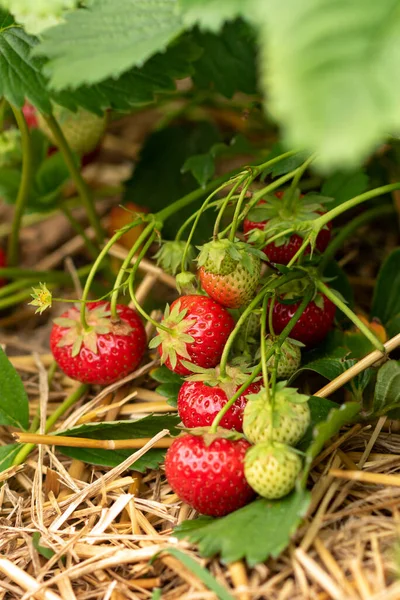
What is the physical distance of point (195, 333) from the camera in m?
0.96

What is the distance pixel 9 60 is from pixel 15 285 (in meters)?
0.48

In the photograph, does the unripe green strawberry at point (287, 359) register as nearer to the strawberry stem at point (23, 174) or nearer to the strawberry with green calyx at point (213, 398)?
the strawberry with green calyx at point (213, 398)

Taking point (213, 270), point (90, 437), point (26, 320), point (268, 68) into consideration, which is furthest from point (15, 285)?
point (268, 68)

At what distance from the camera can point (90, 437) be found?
42.3 inches

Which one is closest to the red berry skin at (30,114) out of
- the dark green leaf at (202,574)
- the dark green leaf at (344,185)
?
the dark green leaf at (344,185)

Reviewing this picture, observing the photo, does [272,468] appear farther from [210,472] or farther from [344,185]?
[344,185]

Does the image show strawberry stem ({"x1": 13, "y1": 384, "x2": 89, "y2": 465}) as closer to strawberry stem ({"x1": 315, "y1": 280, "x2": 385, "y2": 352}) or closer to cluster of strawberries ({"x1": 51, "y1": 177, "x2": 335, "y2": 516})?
cluster of strawberries ({"x1": 51, "y1": 177, "x2": 335, "y2": 516})

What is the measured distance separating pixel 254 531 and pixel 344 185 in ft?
2.10

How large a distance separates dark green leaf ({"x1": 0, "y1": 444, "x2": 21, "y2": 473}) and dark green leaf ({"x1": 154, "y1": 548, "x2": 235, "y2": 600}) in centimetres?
37

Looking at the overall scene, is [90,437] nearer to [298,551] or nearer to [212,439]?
[212,439]

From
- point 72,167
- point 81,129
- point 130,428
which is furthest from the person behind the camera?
point 81,129

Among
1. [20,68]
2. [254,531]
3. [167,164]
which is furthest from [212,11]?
[167,164]

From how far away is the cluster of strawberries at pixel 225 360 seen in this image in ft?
2.66

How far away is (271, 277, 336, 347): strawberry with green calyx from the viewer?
39.7 inches
